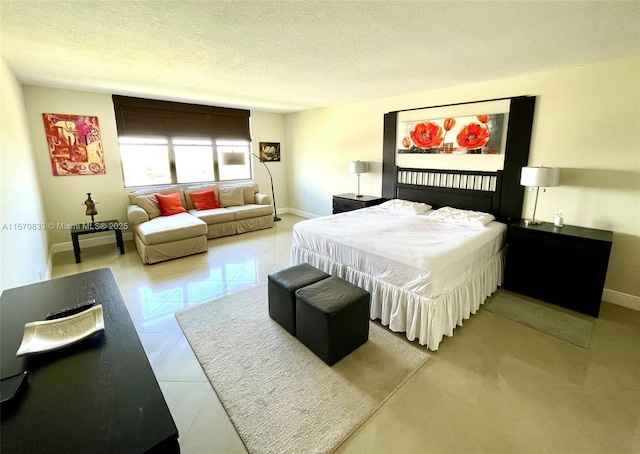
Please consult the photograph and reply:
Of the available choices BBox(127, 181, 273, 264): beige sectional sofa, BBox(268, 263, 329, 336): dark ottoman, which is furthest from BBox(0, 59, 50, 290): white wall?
BBox(268, 263, 329, 336): dark ottoman

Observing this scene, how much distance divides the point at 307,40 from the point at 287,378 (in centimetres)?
250

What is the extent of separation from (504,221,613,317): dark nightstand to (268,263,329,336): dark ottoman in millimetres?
2108

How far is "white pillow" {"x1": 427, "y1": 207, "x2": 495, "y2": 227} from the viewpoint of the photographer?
3269 millimetres

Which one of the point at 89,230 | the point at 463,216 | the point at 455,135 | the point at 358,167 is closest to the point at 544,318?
the point at 463,216

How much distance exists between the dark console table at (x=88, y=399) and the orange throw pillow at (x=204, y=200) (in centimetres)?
403

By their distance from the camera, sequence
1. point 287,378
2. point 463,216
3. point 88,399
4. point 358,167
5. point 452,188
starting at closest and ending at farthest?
point 88,399 → point 287,378 → point 463,216 → point 452,188 → point 358,167

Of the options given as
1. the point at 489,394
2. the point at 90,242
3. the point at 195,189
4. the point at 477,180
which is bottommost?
the point at 489,394

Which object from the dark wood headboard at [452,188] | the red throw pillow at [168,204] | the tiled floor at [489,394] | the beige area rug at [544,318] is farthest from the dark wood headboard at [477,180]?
the red throw pillow at [168,204]

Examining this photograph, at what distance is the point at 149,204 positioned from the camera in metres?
4.78

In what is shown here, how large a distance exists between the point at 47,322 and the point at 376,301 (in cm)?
220

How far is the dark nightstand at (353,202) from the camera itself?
467cm

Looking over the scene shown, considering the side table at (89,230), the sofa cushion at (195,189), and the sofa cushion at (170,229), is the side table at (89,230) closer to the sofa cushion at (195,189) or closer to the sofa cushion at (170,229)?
the sofa cushion at (170,229)

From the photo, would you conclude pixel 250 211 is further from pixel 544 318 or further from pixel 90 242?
pixel 544 318

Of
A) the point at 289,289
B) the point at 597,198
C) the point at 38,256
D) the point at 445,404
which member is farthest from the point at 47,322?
the point at 597,198
